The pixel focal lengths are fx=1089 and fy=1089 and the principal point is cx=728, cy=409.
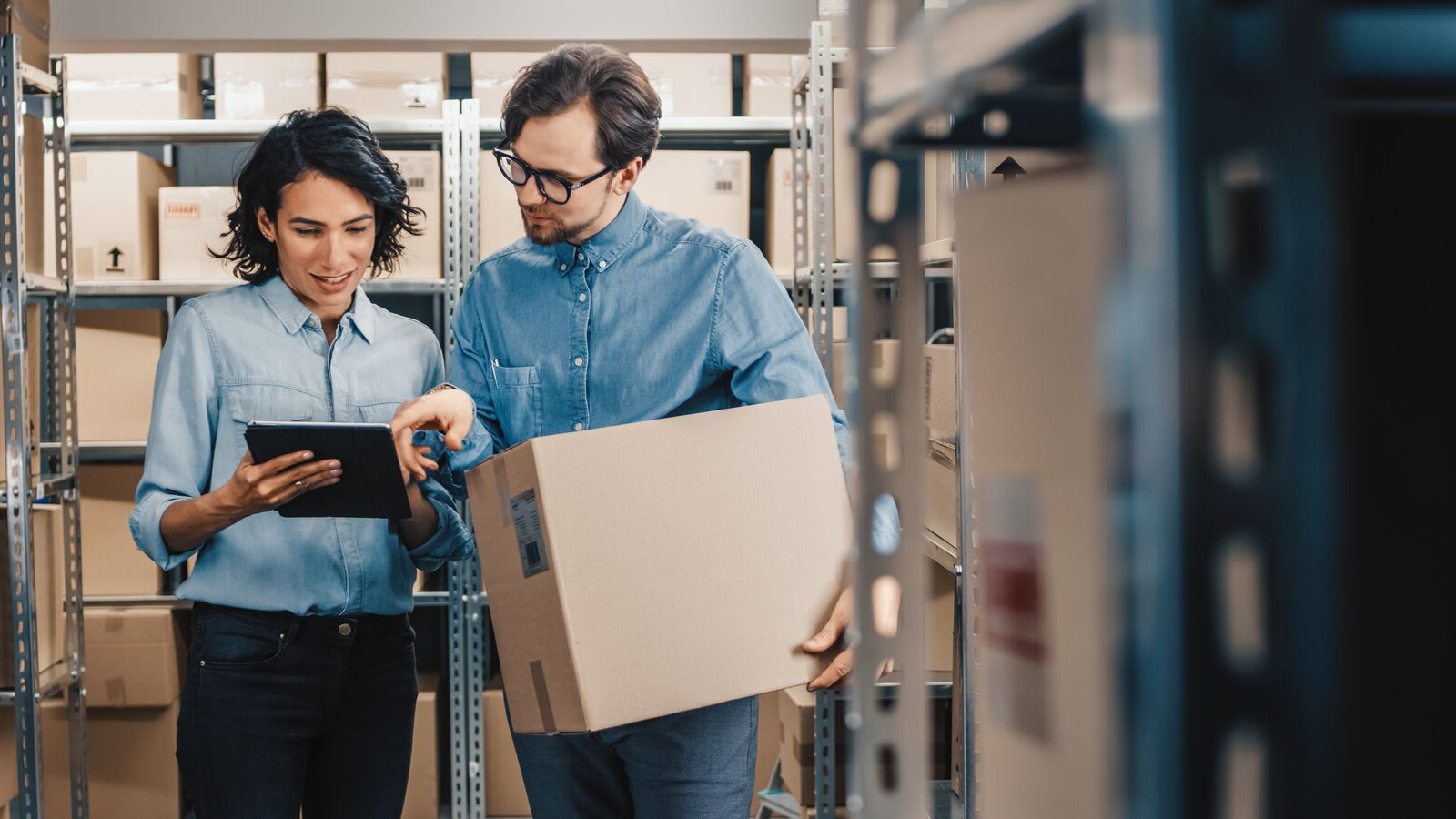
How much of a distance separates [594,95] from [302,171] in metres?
0.53

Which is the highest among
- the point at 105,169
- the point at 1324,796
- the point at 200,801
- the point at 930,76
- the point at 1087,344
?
the point at 105,169

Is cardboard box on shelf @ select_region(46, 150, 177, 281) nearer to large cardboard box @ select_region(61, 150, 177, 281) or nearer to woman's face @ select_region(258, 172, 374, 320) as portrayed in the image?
large cardboard box @ select_region(61, 150, 177, 281)

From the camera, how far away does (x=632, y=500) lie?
112cm

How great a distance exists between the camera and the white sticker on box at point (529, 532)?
1.11 meters

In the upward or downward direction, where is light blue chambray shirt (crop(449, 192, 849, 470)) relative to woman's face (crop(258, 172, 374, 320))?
downward

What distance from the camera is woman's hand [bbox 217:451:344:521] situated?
140 cm

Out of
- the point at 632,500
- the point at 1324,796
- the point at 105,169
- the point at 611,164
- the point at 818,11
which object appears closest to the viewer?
the point at 1324,796

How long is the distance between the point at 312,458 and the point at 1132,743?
4.24 ft

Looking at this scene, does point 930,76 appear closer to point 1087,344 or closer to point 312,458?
point 1087,344

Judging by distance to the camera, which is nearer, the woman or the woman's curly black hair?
the woman

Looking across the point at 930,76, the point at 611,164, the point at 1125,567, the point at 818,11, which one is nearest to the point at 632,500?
the point at 611,164

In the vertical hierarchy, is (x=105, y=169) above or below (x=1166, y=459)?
above

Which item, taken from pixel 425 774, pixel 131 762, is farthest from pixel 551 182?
pixel 131 762

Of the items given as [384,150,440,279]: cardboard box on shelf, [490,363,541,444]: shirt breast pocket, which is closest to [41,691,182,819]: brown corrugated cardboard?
[384,150,440,279]: cardboard box on shelf
